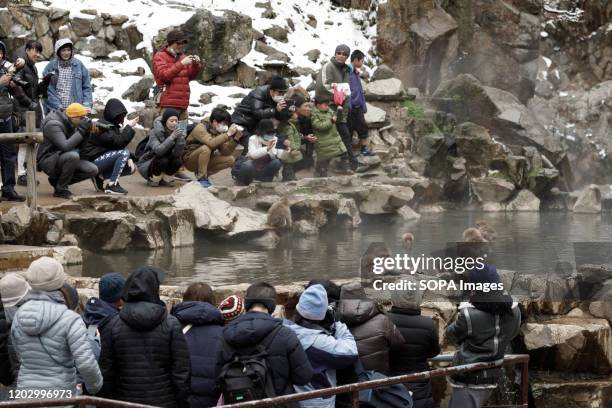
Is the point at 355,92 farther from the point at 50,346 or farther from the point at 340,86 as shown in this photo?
the point at 50,346

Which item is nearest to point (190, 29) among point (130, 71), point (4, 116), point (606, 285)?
point (130, 71)

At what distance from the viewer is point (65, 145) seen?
1110cm

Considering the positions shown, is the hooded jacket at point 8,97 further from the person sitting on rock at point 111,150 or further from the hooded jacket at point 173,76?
the hooded jacket at point 173,76

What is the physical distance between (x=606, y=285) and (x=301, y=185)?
552cm

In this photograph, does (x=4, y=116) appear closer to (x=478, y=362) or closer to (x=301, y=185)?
(x=301, y=185)

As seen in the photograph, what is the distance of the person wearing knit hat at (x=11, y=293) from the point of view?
235 inches

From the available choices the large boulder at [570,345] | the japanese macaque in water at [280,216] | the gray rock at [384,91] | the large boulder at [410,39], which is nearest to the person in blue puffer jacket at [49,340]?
the large boulder at [570,345]

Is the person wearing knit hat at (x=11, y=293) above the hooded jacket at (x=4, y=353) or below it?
above

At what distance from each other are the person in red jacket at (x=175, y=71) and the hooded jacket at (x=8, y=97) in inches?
79.9

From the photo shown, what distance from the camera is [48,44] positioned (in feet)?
56.9

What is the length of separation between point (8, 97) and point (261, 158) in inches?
Result: 144

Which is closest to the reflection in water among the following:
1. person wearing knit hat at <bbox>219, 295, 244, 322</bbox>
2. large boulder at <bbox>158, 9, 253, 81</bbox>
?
person wearing knit hat at <bbox>219, 295, 244, 322</bbox>

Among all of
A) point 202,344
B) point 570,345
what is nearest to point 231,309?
point 202,344

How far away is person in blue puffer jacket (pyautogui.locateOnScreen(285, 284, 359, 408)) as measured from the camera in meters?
6.00
